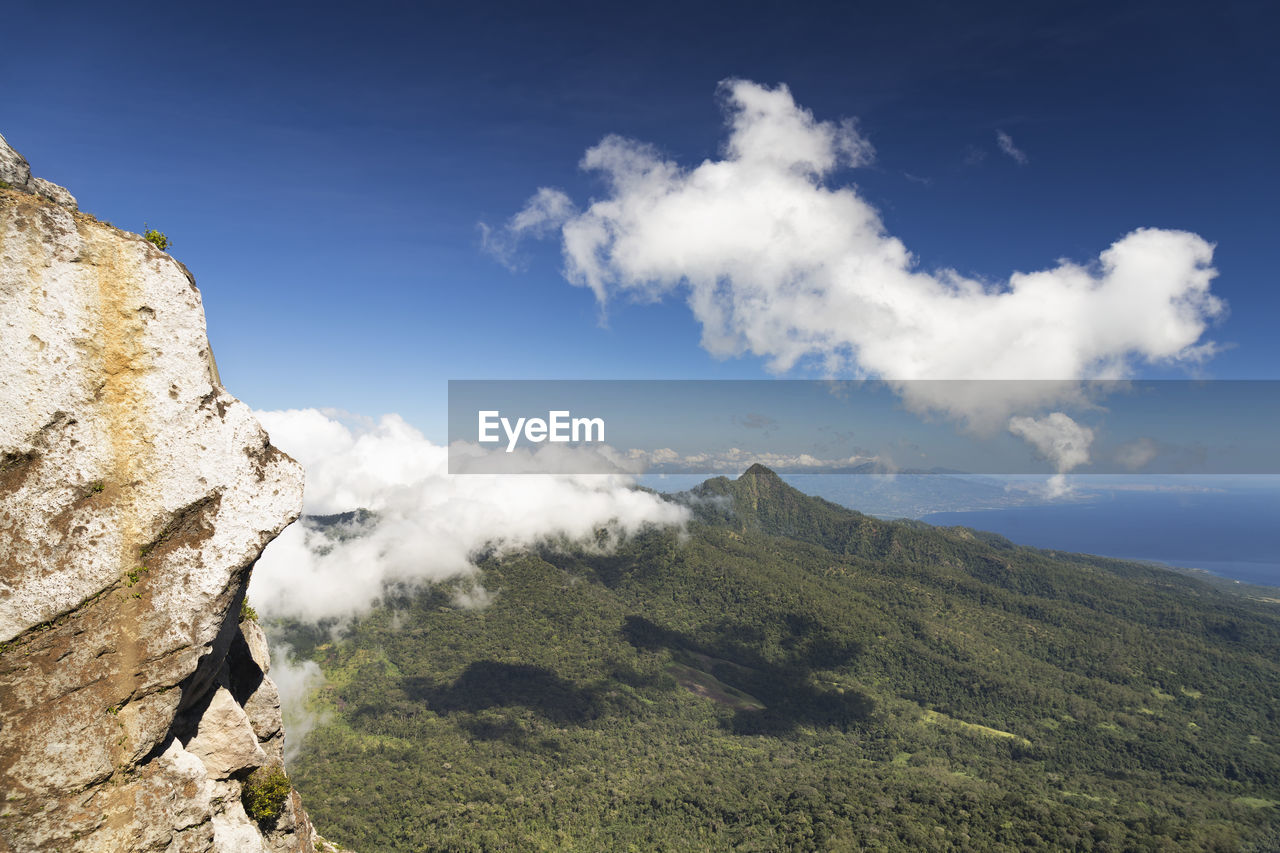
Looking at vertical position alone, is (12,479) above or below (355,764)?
above

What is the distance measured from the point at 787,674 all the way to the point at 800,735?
115ft

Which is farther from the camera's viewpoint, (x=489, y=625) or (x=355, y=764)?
(x=489, y=625)

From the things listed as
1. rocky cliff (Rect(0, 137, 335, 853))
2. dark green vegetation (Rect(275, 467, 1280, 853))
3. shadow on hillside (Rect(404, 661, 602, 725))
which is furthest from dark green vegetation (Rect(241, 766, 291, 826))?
shadow on hillside (Rect(404, 661, 602, 725))

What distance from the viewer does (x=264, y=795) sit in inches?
715

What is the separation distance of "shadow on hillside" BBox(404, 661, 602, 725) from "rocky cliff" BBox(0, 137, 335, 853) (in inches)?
5964

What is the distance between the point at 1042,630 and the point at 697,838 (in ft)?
572

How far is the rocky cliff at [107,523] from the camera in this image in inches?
473

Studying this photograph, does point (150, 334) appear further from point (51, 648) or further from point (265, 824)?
point (265, 824)

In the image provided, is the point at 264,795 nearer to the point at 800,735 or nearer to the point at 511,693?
the point at 511,693

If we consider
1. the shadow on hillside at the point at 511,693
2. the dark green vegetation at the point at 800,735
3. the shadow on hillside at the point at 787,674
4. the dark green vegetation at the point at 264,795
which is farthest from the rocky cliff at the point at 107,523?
the shadow on hillside at the point at 787,674

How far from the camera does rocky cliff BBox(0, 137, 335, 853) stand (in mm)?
12008

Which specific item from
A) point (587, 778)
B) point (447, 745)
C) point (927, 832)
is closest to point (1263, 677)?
point (927, 832)

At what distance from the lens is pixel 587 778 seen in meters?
115

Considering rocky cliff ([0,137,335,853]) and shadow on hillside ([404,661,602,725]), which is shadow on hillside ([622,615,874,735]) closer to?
shadow on hillside ([404,661,602,725])
